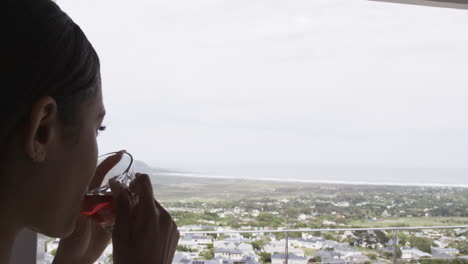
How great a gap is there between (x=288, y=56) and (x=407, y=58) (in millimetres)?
1923

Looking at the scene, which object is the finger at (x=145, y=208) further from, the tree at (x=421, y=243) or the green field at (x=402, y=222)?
the green field at (x=402, y=222)

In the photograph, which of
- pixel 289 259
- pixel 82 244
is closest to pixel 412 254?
pixel 289 259

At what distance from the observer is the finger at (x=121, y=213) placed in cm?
69

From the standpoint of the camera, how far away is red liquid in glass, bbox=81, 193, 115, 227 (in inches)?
31.3

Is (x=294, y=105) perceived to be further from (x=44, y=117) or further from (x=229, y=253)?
(x=44, y=117)

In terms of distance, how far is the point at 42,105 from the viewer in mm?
509

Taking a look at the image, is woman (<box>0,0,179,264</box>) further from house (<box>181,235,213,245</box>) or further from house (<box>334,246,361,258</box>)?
house (<box>334,246,361,258</box>)

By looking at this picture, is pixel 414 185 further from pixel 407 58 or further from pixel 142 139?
pixel 142 139

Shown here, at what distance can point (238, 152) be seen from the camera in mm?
7273

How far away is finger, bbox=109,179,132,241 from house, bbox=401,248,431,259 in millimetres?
4953

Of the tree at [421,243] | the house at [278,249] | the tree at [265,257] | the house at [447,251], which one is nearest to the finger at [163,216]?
the house at [278,249]

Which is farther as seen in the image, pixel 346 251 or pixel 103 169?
pixel 346 251

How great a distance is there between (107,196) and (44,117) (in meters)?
0.30

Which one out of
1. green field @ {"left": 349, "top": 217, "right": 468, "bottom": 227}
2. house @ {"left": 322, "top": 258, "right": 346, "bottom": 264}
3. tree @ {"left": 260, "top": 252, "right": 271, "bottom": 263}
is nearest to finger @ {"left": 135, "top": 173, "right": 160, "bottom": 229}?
tree @ {"left": 260, "top": 252, "right": 271, "bottom": 263}
